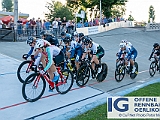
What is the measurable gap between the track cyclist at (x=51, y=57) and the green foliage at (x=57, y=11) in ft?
140

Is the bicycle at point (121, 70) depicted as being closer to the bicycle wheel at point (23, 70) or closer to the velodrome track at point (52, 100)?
the velodrome track at point (52, 100)

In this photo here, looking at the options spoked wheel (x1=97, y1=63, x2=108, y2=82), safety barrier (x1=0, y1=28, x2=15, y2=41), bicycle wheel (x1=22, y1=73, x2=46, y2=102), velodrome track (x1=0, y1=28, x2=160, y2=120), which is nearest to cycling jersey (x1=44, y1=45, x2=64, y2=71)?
bicycle wheel (x1=22, y1=73, x2=46, y2=102)

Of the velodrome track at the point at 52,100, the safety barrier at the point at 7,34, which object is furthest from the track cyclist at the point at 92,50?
the safety barrier at the point at 7,34

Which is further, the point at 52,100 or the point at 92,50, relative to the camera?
the point at 92,50

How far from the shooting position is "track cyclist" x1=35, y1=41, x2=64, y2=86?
20.9 feet

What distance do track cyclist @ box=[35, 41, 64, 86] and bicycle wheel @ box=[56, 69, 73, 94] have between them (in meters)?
0.33

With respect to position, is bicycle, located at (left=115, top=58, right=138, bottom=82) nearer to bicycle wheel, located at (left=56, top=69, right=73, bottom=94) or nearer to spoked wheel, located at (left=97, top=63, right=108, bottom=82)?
spoked wheel, located at (left=97, top=63, right=108, bottom=82)

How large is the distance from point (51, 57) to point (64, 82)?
122 cm

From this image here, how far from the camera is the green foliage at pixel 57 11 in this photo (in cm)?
4960

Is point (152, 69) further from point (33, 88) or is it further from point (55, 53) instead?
point (33, 88)

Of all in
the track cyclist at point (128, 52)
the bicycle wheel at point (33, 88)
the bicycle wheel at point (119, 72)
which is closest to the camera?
the bicycle wheel at point (33, 88)

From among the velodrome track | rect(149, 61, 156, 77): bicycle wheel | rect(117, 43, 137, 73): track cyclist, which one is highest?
rect(117, 43, 137, 73): track cyclist

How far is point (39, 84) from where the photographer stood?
6516 millimetres

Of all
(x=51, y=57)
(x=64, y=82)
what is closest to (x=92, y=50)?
(x=64, y=82)
